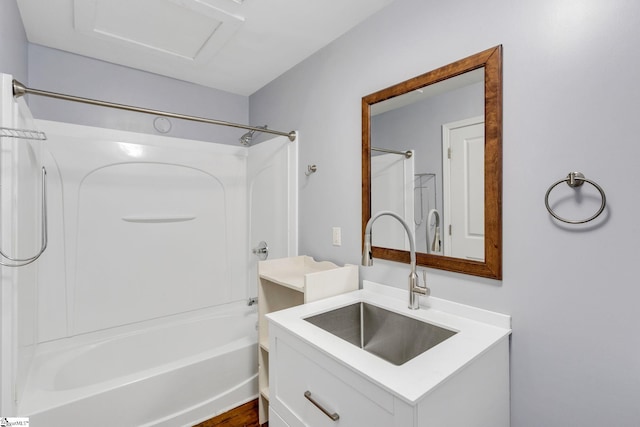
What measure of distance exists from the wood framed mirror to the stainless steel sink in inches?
10.6

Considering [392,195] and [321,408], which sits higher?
[392,195]

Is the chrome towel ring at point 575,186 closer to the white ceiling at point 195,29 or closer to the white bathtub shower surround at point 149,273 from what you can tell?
the white ceiling at point 195,29

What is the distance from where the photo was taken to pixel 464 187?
126 cm

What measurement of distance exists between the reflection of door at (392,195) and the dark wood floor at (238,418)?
128 centimetres

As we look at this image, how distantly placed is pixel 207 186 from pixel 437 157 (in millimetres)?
1939

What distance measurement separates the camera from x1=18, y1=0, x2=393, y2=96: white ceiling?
5.14 feet

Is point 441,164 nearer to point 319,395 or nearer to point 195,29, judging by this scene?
point 319,395

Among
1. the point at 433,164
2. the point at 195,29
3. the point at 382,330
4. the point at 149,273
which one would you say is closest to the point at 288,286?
the point at 382,330

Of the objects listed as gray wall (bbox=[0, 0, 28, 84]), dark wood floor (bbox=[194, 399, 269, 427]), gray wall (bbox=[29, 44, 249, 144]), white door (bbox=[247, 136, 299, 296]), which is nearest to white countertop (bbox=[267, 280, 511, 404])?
white door (bbox=[247, 136, 299, 296])

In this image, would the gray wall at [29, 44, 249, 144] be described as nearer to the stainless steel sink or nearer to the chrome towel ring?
the stainless steel sink

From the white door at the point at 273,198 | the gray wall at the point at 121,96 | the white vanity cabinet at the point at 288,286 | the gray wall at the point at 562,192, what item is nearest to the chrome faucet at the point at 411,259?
the gray wall at the point at 562,192

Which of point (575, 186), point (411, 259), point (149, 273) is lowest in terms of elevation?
point (149, 273)

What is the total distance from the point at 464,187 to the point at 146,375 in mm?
1831

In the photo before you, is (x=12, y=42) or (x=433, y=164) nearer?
(x=433, y=164)
